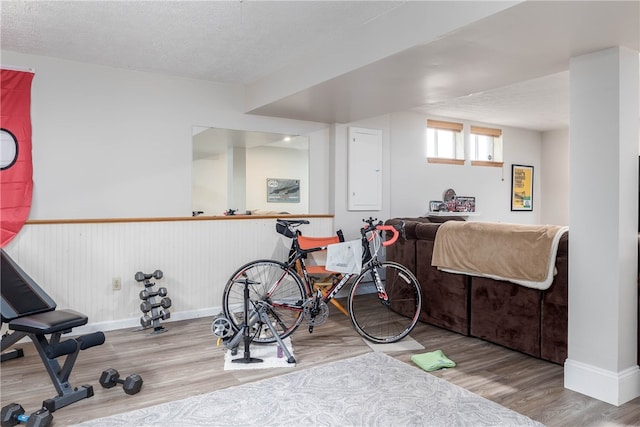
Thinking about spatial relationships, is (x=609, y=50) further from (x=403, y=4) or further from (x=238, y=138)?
(x=238, y=138)

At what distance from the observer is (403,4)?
265 cm

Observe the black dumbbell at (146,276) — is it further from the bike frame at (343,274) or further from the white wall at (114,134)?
the bike frame at (343,274)

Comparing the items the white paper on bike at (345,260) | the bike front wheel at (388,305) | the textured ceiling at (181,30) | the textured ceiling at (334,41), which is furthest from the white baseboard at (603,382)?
the textured ceiling at (181,30)

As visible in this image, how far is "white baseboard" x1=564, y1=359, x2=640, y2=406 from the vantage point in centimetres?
249

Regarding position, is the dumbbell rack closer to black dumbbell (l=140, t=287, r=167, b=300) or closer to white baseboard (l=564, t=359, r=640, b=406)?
black dumbbell (l=140, t=287, r=167, b=300)

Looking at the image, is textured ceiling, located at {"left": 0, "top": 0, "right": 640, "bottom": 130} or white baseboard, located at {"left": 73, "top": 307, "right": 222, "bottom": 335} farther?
white baseboard, located at {"left": 73, "top": 307, "right": 222, "bottom": 335}

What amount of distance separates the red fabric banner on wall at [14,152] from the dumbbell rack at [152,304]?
106 centimetres

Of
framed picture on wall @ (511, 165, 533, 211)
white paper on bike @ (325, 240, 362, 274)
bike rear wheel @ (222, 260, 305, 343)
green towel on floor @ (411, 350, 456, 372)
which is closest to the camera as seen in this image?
green towel on floor @ (411, 350, 456, 372)

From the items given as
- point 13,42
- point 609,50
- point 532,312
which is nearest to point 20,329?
point 13,42

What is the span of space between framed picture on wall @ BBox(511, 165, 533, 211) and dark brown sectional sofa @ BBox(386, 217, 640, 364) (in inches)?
153

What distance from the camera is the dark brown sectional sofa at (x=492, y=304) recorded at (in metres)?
3.02

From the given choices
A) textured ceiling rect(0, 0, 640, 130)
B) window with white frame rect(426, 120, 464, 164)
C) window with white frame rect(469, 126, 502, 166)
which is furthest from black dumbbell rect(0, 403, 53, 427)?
window with white frame rect(469, 126, 502, 166)

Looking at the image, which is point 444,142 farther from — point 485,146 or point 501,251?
point 501,251

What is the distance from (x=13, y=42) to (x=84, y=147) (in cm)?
94
